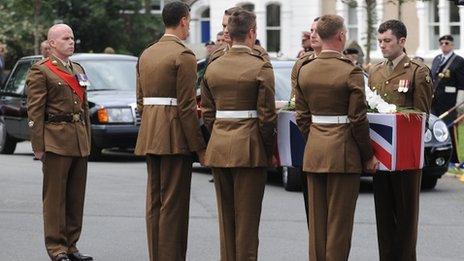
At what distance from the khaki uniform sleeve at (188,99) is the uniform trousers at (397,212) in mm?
1407

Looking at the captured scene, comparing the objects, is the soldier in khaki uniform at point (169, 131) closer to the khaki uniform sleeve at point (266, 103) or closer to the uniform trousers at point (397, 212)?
the khaki uniform sleeve at point (266, 103)

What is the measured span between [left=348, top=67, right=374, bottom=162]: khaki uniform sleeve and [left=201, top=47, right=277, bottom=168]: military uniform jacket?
0.68 metres

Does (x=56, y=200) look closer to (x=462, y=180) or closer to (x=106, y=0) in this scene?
(x=462, y=180)

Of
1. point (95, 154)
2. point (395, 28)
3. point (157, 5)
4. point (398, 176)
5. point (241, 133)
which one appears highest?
point (157, 5)

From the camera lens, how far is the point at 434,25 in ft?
120

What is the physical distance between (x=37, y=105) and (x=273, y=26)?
3205 centimetres

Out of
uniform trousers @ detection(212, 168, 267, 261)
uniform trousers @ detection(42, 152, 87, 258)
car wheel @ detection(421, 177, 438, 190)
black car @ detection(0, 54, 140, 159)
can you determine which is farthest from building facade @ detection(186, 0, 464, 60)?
uniform trousers @ detection(212, 168, 267, 261)

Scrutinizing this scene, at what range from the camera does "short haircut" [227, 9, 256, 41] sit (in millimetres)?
9609

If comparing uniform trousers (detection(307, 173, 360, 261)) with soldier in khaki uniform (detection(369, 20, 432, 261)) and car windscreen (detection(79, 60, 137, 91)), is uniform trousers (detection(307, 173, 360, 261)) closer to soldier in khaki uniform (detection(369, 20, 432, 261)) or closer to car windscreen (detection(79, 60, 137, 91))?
soldier in khaki uniform (detection(369, 20, 432, 261))

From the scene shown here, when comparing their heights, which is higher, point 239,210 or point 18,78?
point 18,78

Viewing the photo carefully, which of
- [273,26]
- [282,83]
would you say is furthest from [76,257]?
[273,26]

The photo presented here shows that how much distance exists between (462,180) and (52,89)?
26.9ft

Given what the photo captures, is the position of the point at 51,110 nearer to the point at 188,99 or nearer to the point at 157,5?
the point at 188,99

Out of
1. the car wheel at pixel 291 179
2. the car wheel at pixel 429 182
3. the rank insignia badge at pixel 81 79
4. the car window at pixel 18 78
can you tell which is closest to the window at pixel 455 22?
the car window at pixel 18 78
